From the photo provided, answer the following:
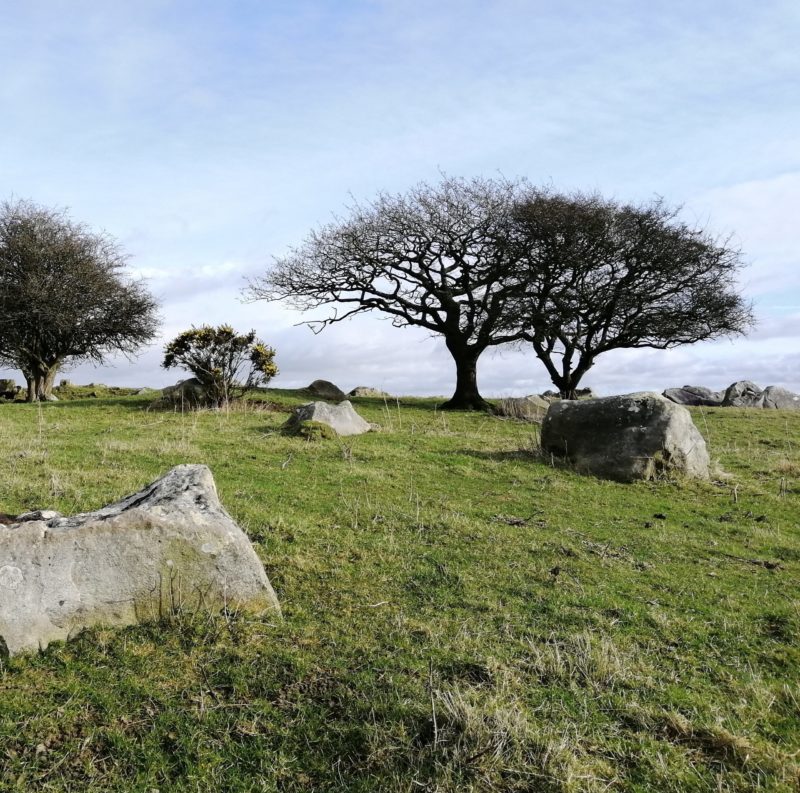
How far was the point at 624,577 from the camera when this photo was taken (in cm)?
746

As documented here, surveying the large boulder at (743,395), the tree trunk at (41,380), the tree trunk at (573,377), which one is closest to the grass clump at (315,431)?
the tree trunk at (573,377)

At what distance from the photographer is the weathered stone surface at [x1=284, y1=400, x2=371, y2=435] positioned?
58.2 feet

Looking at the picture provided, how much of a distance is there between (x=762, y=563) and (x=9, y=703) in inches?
330

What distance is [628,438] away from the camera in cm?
1425

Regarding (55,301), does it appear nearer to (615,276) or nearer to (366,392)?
(366,392)

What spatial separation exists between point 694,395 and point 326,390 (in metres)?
24.4

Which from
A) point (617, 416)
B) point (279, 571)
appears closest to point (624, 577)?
point (279, 571)

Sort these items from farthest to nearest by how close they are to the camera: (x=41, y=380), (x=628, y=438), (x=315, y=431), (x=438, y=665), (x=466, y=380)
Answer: (x=41, y=380) < (x=466, y=380) < (x=315, y=431) < (x=628, y=438) < (x=438, y=665)

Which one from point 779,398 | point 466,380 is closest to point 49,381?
point 466,380

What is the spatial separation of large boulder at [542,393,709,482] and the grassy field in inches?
124

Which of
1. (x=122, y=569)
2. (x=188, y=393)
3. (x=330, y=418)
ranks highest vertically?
(x=188, y=393)

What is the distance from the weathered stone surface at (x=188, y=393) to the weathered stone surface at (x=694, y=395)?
3012 cm

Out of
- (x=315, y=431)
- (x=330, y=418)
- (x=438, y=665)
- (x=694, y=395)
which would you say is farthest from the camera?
(x=694, y=395)

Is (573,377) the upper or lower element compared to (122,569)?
upper
